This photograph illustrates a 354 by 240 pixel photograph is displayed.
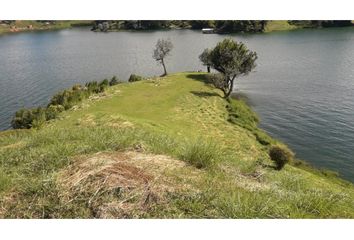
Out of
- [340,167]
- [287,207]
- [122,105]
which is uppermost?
[287,207]

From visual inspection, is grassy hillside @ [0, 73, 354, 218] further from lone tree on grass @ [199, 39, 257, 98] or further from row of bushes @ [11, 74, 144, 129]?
lone tree on grass @ [199, 39, 257, 98]

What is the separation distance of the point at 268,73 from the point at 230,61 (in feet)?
64.0

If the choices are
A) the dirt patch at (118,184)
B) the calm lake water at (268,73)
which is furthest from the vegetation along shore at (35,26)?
the dirt patch at (118,184)

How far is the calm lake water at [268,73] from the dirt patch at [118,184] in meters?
28.1

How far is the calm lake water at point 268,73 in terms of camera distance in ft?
141

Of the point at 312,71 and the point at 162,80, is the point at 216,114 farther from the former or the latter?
the point at 312,71

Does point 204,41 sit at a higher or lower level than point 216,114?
higher

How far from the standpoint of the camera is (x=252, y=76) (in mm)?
74312

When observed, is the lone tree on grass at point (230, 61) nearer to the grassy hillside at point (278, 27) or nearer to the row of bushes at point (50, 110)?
the row of bushes at point (50, 110)

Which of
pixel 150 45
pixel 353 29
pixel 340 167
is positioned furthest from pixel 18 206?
pixel 353 29

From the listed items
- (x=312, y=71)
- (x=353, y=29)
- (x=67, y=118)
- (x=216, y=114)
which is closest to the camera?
(x=67, y=118)

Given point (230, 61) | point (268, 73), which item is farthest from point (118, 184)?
point (268, 73)

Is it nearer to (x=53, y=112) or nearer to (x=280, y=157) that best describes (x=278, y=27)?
(x=53, y=112)

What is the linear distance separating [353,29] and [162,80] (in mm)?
90373
